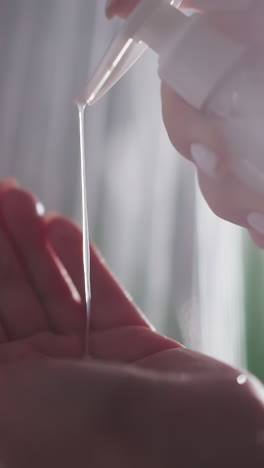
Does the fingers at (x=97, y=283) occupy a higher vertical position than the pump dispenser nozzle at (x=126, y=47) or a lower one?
lower

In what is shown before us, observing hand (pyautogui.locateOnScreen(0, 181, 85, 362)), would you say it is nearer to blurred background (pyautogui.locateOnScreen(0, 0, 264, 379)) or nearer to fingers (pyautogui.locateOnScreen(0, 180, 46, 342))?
fingers (pyautogui.locateOnScreen(0, 180, 46, 342))

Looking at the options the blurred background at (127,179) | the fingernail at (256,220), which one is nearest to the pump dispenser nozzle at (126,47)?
the fingernail at (256,220)

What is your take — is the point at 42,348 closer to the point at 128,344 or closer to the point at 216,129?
the point at 128,344

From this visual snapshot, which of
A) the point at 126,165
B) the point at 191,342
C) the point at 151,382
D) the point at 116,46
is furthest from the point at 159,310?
the point at 116,46

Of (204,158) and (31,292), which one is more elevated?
(204,158)

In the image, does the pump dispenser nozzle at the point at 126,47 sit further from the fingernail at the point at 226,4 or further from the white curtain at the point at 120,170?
the white curtain at the point at 120,170

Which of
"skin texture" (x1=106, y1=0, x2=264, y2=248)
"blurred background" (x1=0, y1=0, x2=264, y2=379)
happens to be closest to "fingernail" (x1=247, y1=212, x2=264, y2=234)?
"skin texture" (x1=106, y1=0, x2=264, y2=248)

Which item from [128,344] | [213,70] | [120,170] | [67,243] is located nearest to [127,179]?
[120,170]
